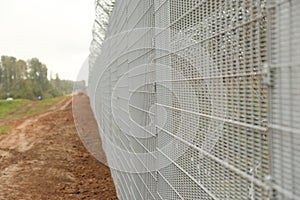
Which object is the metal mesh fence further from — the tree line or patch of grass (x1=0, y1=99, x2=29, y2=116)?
the tree line

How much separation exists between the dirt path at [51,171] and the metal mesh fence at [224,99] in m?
4.17

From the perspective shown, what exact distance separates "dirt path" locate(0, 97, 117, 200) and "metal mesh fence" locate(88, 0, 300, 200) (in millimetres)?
4170

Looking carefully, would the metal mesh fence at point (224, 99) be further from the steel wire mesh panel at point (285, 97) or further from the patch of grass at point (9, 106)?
the patch of grass at point (9, 106)

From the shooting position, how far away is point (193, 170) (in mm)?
1768

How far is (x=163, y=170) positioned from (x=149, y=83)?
84cm

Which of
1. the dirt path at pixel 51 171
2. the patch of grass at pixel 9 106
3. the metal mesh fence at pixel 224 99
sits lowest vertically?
the dirt path at pixel 51 171

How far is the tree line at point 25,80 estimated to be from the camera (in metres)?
62.4

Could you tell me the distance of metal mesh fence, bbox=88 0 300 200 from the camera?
985 millimetres

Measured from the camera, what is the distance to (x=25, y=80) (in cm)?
6488

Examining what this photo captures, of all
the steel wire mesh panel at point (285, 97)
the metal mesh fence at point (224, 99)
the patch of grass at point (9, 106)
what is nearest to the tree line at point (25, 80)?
the patch of grass at point (9, 106)

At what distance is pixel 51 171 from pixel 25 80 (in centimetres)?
5987

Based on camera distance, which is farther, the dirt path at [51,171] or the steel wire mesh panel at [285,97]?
the dirt path at [51,171]

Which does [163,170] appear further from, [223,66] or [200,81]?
[223,66]

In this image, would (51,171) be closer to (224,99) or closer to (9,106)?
(224,99)
